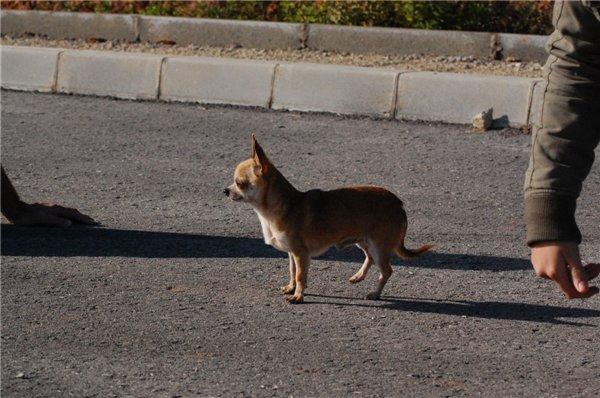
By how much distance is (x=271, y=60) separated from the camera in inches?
392

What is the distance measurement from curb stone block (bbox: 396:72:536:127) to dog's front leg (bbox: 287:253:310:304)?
3706 mm

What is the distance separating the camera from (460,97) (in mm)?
8805

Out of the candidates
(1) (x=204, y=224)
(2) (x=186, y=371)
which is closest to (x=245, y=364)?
(2) (x=186, y=371)

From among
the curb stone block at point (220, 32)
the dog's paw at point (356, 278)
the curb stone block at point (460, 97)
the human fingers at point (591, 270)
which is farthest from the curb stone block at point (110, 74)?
the human fingers at point (591, 270)

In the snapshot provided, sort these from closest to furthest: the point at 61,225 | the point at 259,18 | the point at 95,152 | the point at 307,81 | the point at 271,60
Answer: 1. the point at 61,225
2. the point at 95,152
3. the point at 307,81
4. the point at 271,60
5. the point at 259,18

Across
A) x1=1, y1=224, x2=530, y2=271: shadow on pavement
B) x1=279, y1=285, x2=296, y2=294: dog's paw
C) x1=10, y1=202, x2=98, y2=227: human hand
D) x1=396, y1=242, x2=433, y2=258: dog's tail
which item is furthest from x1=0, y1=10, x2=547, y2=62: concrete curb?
x1=279, y1=285, x2=296, y2=294: dog's paw

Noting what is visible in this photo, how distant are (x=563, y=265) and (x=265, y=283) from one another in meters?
3.20

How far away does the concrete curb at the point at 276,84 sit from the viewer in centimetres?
874

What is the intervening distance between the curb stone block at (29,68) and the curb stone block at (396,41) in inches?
83.5

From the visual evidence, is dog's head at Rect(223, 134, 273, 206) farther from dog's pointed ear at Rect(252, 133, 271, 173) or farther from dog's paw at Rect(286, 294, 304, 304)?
dog's paw at Rect(286, 294, 304, 304)

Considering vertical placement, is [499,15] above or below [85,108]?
above

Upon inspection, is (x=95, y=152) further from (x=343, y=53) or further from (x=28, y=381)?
(x=28, y=381)

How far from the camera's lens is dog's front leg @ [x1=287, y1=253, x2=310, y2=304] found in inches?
205

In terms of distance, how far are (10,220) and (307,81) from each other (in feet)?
11.1
